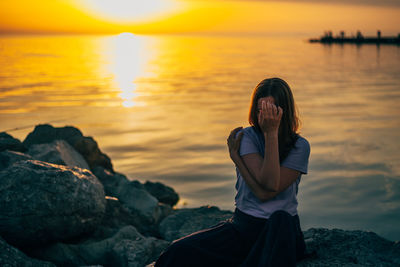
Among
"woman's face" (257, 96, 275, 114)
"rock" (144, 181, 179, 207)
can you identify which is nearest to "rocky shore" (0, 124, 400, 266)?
"woman's face" (257, 96, 275, 114)

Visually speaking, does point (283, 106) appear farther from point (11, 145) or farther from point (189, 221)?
point (11, 145)

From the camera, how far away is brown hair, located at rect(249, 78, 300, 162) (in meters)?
3.38

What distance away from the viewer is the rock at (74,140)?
31.2 ft

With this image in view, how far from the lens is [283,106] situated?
11.1ft

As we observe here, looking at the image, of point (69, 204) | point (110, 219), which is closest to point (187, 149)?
point (110, 219)

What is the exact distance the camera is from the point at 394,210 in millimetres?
9594

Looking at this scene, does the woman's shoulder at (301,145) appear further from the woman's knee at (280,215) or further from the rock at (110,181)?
the rock at (110,181)

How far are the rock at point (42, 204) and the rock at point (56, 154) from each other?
2.01m

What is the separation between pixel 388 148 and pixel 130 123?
32.4ft

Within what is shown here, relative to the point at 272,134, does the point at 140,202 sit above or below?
below

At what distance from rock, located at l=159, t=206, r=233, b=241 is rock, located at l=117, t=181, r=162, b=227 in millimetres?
1232

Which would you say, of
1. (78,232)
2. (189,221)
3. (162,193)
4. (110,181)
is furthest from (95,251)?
(162,193)

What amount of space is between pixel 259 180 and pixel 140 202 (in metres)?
4.94

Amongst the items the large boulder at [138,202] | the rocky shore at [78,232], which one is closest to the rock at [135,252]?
the rocky shore at [78,232]
